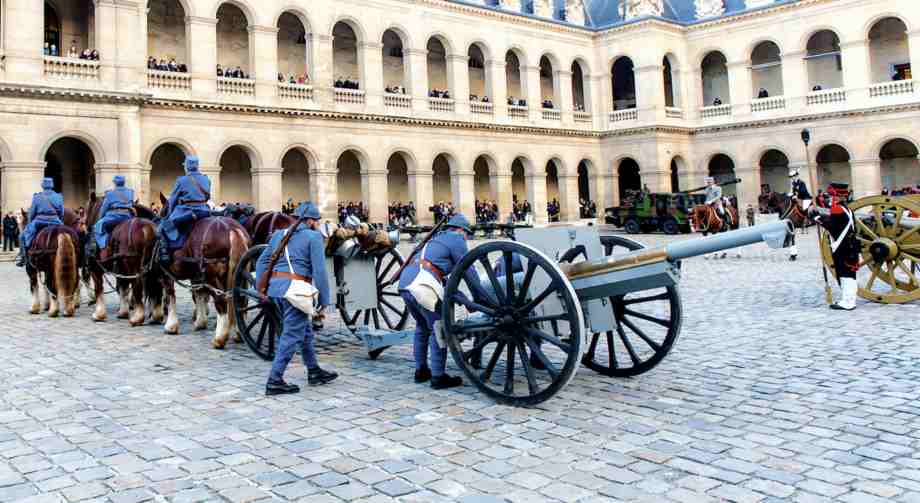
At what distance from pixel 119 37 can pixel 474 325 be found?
22.8 m

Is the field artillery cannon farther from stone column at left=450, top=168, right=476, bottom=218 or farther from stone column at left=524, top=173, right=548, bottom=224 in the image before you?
stone column at left=524, top=173, right=548, bottom=224

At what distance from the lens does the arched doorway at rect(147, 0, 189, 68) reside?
90.1 feet

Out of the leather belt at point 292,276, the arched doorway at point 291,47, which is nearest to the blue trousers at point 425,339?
the leather belt at point 292,276

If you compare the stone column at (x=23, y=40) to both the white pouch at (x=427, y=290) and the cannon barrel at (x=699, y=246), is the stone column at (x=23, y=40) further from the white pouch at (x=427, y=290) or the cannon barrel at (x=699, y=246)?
the cannon barrel at (x=699, y=246)

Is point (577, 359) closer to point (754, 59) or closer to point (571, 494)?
point (571, 494)

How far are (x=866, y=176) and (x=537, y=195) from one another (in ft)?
53.3

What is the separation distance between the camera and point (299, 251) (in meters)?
6.19

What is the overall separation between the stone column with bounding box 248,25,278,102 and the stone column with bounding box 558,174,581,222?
16540 millimetres

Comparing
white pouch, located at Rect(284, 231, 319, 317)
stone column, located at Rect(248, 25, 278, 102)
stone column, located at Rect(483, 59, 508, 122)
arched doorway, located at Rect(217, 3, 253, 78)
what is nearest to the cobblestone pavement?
white pouch, located at Rect(284, 231, 319, 317)

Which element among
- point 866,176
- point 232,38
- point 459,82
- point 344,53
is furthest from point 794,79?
point 232,38

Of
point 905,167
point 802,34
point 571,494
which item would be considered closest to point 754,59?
point 802,34

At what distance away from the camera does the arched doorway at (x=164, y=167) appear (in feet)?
90.0

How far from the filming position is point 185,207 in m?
8.76

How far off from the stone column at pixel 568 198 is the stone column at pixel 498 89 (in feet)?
17.1
